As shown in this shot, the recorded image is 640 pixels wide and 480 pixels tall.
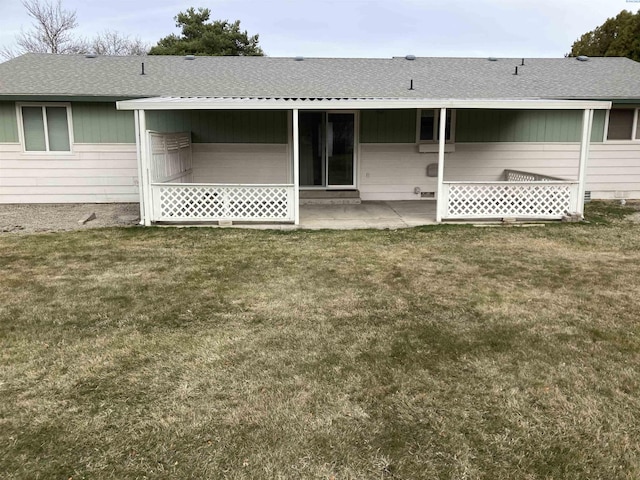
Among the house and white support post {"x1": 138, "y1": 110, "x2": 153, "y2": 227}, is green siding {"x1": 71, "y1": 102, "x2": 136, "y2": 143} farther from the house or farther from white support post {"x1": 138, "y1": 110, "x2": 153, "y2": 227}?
white support post {"x1": 138, "y1": 110, "x2": 153, "y2": 227}

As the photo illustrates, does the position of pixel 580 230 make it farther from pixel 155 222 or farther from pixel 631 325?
pixel 155 222

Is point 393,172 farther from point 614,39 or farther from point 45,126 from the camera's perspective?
point 614,39

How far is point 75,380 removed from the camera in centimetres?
372

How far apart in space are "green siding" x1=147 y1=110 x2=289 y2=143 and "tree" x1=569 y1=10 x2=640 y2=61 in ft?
72.3

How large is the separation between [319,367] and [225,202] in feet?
20.3

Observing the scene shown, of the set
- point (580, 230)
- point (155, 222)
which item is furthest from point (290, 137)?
point (580, 230)

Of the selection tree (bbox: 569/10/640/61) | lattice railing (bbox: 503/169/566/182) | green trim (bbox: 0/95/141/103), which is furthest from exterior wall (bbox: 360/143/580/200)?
tree (bbox: 569/10/640/61)

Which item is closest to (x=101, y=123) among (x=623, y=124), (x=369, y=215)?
(x=369, y=215)

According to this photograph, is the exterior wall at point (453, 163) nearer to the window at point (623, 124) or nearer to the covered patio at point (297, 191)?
the window at point (623, 124)

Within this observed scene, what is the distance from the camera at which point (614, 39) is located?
2861 centimetres

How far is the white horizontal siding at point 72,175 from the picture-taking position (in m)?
12.1

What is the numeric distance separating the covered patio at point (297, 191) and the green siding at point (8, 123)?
426 cm

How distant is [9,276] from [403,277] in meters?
4.82

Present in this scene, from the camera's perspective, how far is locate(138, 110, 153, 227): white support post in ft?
30.0
